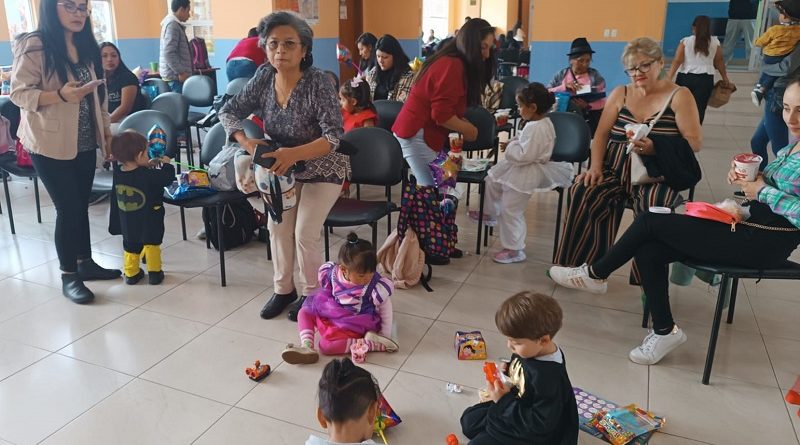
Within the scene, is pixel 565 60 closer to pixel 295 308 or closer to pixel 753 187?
pixel 753 187

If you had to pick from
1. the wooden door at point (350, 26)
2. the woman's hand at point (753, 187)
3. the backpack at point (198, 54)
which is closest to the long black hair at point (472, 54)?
the woman's hand at point (753, 187)

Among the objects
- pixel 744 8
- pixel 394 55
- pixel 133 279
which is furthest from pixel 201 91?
pixel 744 8

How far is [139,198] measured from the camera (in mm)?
3197

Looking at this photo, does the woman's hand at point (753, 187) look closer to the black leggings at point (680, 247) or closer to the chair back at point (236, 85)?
the black leggings at point (680, 247)

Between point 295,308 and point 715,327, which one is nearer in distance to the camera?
point 715,327

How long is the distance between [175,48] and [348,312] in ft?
16.2

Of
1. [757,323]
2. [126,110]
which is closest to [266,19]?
[126,110]

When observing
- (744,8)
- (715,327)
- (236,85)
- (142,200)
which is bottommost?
(715,327)

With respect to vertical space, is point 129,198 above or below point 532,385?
above

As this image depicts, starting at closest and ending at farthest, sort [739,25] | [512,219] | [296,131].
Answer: [296,131] → [512,219] → [739,25]

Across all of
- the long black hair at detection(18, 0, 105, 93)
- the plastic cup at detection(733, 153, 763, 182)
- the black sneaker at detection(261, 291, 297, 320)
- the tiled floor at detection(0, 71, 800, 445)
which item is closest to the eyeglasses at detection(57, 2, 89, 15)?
the long black hair at detection(18, 0, 105, 93)

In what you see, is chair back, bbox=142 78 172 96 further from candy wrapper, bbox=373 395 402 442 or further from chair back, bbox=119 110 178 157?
candy wrapper, bbox=373 395 402 442

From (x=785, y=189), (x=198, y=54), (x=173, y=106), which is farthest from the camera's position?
(x=198, y=54)

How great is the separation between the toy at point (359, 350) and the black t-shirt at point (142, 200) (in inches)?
53.3
